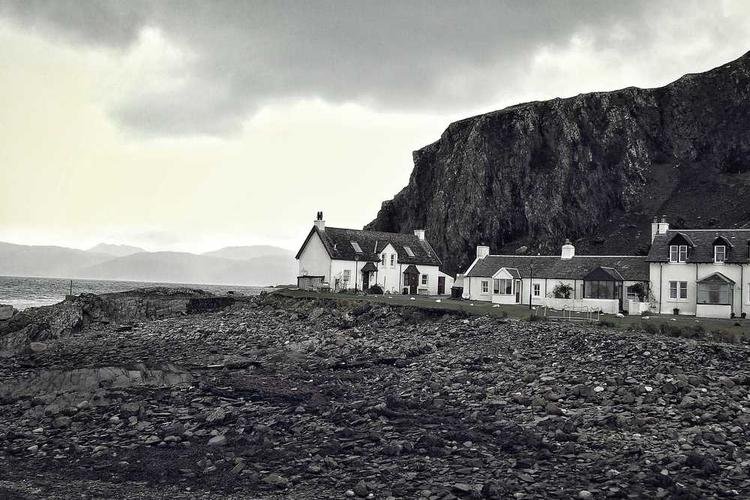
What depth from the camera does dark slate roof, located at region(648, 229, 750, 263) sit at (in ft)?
144

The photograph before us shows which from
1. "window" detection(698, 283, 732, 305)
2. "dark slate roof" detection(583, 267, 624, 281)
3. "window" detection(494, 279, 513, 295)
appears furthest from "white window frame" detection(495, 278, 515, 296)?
"window" detection(698, 283, 732, 305)

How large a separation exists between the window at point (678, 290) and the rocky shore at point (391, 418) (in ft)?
61.4

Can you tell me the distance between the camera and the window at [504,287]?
54.7 metres

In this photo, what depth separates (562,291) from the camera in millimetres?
48156

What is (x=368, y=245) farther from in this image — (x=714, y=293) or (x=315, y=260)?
(x=714, y=293)

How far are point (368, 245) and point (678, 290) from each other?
3110cm

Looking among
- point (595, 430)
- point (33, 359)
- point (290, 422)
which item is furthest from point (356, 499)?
point (33, 359)

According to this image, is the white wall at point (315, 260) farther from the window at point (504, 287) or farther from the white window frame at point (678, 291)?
the white window frame at point (678, 291)

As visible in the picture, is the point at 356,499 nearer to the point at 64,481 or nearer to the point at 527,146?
the point at 64,481

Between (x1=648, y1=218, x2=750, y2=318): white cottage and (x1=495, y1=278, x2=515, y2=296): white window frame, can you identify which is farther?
(x1=495, y1=278, x2=515, y2=296): white window frame

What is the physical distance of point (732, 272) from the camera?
4334 cm

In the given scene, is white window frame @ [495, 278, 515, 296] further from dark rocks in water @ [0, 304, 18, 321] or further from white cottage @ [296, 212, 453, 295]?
dark rocks in water @ [0, 304, 18, 321]

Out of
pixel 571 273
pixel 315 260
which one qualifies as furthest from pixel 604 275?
pixel 315 260

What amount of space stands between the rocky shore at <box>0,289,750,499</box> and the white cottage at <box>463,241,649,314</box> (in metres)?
16.7
